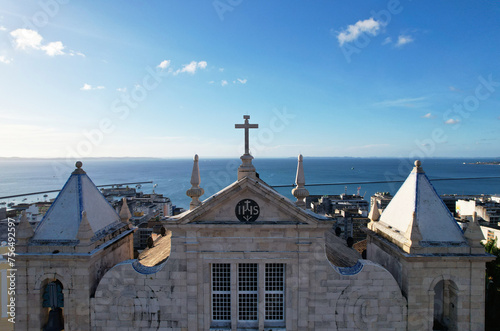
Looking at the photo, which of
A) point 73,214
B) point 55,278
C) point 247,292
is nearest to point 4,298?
point 55,278

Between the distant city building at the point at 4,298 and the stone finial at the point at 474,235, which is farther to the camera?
the distant city building at the point at 4,298

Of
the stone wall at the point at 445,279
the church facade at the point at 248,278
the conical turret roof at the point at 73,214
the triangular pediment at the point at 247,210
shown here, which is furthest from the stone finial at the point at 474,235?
the conical turret roof at the point at 73,214

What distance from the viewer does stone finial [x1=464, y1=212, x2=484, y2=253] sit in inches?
483

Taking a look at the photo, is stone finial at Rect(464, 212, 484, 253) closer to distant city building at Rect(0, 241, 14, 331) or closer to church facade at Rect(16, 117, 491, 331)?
church facade at Rect(16, 117, 491, 331)

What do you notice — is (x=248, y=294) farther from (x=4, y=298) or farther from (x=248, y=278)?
(x=4, y=298)

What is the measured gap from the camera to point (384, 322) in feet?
41.3

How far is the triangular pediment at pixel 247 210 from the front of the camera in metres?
12.4

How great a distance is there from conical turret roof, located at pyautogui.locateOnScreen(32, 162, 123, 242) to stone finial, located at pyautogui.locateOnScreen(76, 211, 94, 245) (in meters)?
0.51

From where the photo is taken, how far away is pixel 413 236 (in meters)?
12.2

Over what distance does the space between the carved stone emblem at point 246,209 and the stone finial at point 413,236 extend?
6.53 m

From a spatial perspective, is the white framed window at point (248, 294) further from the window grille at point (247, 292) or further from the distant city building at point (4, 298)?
the distant city building at point (4, 298)

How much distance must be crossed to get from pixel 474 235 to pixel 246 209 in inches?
386

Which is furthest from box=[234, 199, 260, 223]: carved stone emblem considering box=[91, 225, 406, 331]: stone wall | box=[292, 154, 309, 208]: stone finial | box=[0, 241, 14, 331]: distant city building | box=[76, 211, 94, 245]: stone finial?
box=[0, 241, 14, 331]: distant city building

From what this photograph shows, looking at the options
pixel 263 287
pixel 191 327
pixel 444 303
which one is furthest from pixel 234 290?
pixel 444 303
